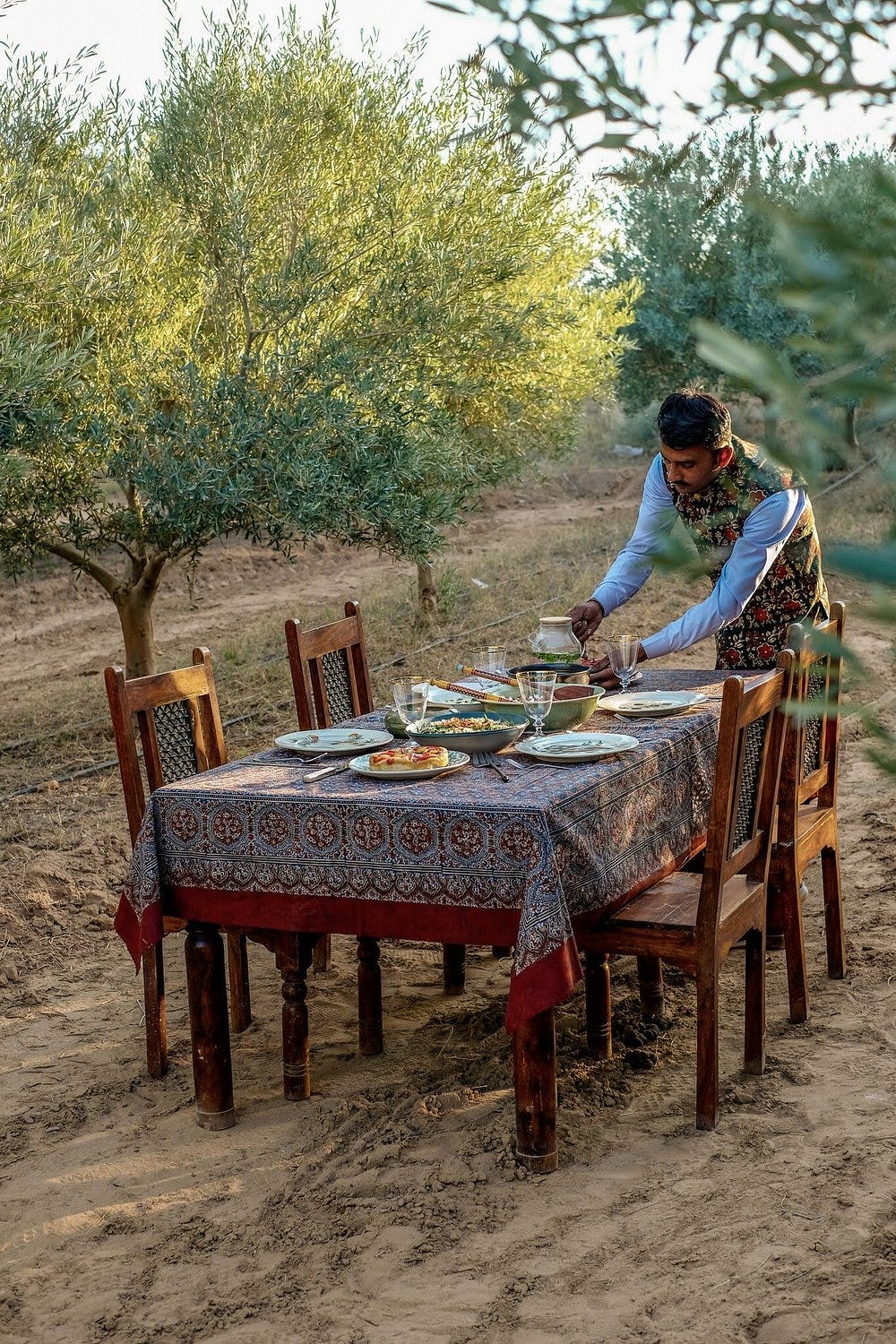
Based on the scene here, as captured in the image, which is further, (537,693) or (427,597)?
(427,597)

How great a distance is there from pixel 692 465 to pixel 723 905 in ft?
5.89

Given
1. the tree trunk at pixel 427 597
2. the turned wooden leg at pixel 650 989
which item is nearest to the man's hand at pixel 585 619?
the turned wooden leg at pixel 650 989

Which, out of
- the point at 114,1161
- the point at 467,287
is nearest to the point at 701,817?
the point at 114,1161

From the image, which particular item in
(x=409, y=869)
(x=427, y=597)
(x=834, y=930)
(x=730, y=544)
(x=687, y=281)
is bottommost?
(x=834, y=930)

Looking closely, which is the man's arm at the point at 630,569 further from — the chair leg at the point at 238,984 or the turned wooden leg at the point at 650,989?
the chair leg at the point at 238,984

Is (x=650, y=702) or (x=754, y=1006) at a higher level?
(x=650, y=702)

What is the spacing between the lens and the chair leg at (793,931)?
4.72m

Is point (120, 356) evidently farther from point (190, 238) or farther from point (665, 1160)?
point (665, 1160)

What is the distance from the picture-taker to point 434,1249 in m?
3.46

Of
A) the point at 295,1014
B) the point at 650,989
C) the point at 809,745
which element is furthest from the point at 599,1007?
the point at 809,745

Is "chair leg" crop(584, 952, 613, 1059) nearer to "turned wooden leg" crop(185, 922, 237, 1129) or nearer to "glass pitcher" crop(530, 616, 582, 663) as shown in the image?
"glass pitcher" crop(530, 616, 582, 663)

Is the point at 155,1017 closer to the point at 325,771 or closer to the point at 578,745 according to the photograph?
the point at 325,771

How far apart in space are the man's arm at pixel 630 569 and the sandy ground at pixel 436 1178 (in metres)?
1.46

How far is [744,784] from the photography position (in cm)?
431
